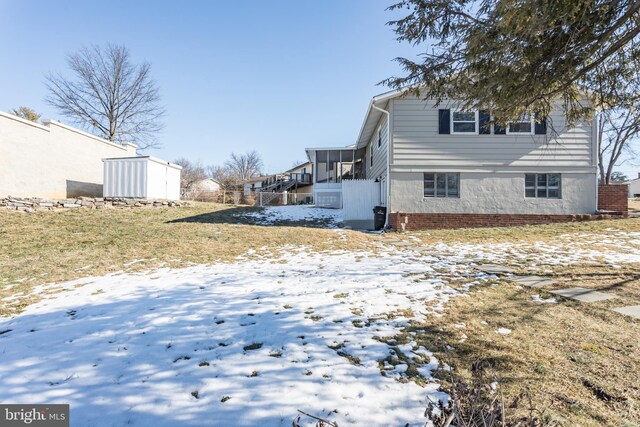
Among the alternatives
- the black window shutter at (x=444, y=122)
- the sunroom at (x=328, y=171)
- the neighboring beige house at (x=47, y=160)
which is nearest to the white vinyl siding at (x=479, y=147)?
the black window shutter at (x=444, y=122)

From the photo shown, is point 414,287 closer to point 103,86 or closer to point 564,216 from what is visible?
point 564,216

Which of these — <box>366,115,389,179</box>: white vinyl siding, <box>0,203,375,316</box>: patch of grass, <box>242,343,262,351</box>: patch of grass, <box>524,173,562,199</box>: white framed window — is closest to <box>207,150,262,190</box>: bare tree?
<box>366,115,389,179</box>: white vinyl siding

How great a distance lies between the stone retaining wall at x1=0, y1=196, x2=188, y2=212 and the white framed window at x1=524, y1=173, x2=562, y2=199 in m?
14.9

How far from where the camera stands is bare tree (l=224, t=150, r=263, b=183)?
5822 cm

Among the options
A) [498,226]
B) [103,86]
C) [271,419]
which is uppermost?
[103,86]

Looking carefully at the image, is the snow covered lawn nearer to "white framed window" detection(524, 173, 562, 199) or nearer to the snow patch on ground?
the snow patch on ground

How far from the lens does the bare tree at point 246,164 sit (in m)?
58.2

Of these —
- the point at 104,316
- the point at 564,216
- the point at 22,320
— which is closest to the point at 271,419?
the point at 104,316

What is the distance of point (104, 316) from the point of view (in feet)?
11.8

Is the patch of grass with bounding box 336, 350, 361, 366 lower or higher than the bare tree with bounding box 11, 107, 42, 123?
lower

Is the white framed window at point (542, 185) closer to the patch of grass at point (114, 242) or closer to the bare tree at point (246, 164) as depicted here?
the patch of grass at point (114, 242)

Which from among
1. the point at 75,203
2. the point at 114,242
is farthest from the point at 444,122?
the point at 75,203

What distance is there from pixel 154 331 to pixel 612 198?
1530 centimetres

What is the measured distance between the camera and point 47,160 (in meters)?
12.3
